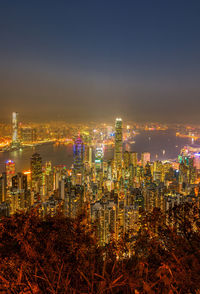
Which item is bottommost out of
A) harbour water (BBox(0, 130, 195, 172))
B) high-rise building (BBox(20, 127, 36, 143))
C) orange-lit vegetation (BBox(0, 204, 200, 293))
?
harbour water (BBox(0, 130, 195, 172))

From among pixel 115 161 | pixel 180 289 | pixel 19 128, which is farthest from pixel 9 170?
pixel 180 289

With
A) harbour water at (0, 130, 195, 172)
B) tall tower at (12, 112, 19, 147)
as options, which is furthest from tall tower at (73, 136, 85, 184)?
tall tower at (12, 112, 19, 147)

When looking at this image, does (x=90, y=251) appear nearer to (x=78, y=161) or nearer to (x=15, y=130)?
(x=78, y=161)

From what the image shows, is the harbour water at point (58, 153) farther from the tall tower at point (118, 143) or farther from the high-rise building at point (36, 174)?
the high-rise building at point (36, 174)

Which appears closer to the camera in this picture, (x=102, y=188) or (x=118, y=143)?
(x=102, y=188)

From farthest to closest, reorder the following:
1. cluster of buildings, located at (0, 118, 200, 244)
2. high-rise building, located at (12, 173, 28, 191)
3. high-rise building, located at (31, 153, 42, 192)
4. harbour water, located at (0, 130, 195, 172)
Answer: harbour water, located at (0, 130, 195, 172) < high-rise building, located at (31, 153, 42, 192) < high-rise building, located at (12, 173, 28, 191) < cluster of buildings, located at (0, 118, 200, 244)

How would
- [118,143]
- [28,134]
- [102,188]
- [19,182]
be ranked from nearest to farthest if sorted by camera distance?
[19,182]
[102,188]
[118,143]
[28,134]

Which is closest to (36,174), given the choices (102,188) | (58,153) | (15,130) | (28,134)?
(102,188)

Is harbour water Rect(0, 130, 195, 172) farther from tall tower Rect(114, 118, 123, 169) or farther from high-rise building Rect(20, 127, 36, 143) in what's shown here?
high-rise building Rect(20, 127, 36, 143)
